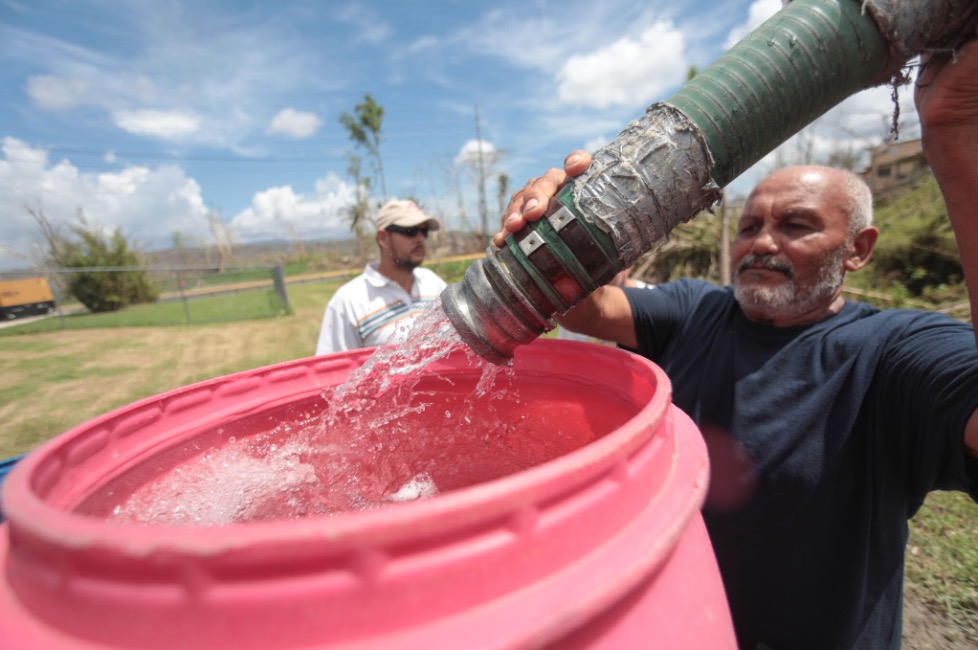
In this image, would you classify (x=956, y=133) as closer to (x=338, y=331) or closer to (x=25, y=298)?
(x=338, y=331)

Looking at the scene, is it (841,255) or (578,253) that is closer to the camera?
(578,253)

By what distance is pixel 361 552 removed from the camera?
47cm

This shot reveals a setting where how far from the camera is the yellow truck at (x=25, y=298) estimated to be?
52.3 ft

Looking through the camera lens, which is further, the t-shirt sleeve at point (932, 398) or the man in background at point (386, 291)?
the man in background at point (386, 291)

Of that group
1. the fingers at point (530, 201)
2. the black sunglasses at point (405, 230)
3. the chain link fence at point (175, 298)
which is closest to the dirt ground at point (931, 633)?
the fingers at point (530, 201)

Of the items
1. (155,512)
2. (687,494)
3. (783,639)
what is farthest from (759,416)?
(155,512)

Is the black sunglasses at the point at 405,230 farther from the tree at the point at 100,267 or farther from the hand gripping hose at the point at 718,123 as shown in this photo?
the tree at the point at 100,267

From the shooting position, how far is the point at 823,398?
1.53 m

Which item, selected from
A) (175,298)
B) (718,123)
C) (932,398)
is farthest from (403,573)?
(175,298)

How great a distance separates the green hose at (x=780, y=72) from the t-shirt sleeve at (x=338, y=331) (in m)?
2.75

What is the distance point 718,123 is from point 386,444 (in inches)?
45.2

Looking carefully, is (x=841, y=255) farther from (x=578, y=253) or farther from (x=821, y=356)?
(x=578, y=253)

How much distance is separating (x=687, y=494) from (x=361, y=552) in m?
0.51

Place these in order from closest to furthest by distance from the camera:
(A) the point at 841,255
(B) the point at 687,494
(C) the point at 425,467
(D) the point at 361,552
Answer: (D) the point at 361,552 < (B) the point at 687,494 < (C) the point at 425,467 < (A) the point at 841,255
